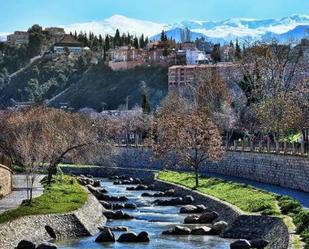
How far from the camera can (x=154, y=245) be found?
43.3m

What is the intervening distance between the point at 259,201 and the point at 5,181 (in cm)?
2127

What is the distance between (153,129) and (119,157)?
862 centimetres

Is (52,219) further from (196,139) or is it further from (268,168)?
(268,168)

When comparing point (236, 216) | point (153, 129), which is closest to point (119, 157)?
point (153, 129)

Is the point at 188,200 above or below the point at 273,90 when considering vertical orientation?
below

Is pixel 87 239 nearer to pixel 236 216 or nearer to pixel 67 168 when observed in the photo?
pixel 236 216

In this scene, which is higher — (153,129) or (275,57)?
(275,57)

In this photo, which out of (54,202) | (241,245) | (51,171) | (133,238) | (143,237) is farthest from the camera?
(51,171)

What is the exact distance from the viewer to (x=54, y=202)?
172ft

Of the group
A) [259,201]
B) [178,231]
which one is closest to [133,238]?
[178,231]

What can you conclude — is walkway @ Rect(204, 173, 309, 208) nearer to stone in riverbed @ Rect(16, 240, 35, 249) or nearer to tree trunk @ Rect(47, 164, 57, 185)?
stone in riverbed @ Rect(16, 240, 35, 249)

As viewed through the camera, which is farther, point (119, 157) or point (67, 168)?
point (119, 157)

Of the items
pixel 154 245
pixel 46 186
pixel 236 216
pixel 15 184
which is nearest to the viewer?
pixel 154 245

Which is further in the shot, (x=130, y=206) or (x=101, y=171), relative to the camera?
(x=101, y=171)
